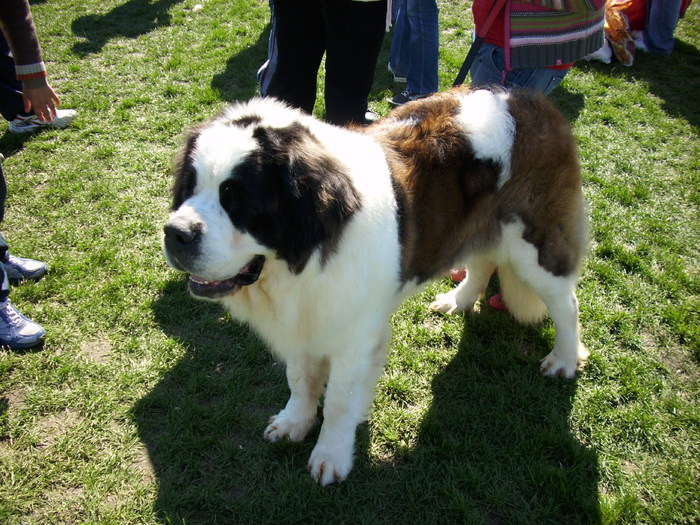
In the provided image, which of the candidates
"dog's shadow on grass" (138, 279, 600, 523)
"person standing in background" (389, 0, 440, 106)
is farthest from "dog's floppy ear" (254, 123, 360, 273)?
"person standing in background" (389, 0, 440, 106)

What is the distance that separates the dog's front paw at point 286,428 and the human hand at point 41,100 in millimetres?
2346

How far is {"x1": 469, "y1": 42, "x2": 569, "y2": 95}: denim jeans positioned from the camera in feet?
10.0

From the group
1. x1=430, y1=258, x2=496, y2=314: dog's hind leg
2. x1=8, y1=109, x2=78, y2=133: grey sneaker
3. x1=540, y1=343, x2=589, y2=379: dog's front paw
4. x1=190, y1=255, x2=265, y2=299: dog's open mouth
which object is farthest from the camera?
x1=8, y1=109, x2=78, y2=133: grey sneaker

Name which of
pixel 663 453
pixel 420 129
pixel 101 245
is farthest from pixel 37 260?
pixel 663 453

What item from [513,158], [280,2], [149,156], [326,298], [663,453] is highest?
[280,2]

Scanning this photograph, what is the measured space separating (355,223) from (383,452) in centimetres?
136

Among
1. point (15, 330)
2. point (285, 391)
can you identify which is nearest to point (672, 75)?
point (285, 391)

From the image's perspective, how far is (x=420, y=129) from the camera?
2.34 meters

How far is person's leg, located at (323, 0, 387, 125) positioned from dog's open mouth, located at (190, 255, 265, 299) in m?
1.73

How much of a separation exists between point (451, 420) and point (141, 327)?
2.11m

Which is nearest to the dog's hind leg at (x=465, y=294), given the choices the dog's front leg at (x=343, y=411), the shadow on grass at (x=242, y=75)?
the dog's front leg at (x=343, y=411)

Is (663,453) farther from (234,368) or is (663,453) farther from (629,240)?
(234,368)

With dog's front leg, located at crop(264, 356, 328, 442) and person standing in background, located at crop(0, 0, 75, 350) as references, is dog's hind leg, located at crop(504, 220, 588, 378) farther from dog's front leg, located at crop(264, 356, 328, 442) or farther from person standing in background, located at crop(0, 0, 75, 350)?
person standing in background, located at crop(0, 0, 75, 350)

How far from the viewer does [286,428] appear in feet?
8.41
